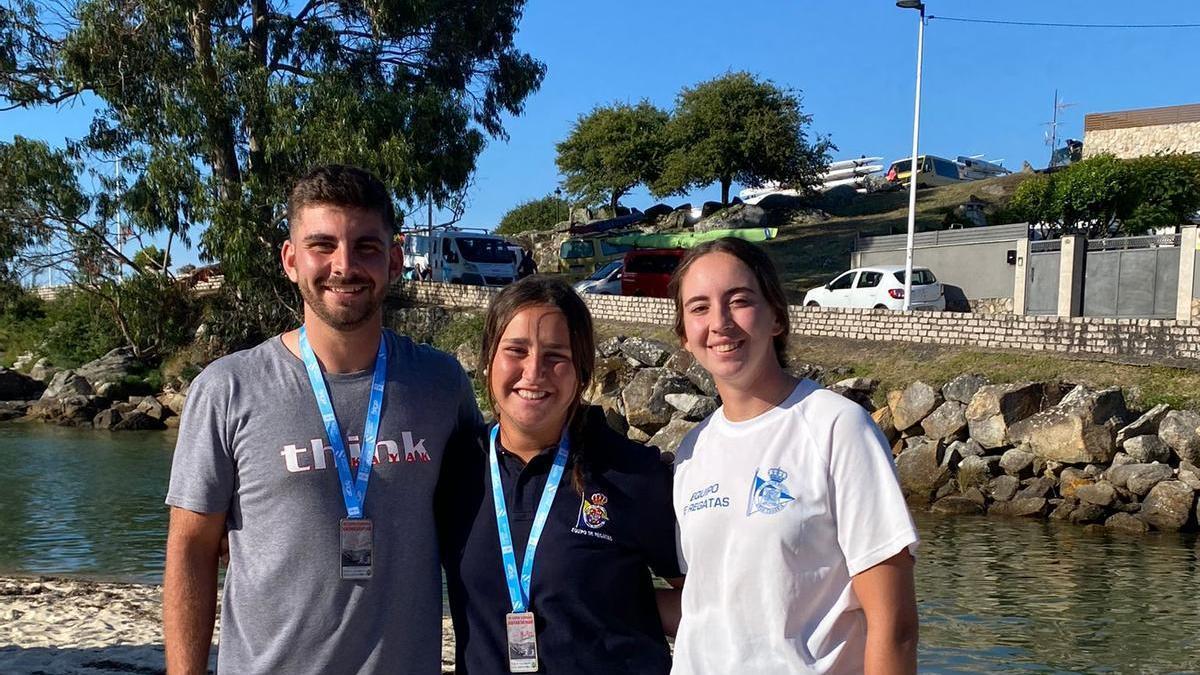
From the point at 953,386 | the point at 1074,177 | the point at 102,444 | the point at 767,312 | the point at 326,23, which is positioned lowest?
the point at 102,444

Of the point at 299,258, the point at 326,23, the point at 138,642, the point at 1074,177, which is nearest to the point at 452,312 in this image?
the point at 326,23

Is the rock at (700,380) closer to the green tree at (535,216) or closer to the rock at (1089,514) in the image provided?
the rock at (1089,514)

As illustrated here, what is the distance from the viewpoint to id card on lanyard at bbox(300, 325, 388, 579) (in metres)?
2.62

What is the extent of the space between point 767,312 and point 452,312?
24652mm

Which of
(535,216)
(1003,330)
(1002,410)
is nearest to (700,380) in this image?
(1003,330)

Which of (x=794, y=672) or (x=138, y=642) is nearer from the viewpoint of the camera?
(x=794, y=672)

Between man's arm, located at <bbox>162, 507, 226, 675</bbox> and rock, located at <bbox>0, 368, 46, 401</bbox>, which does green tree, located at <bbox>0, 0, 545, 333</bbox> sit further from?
man's arm, located at <bbox>162, 507, 226, 675</bbox>

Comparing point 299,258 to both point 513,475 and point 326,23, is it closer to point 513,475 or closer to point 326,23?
point 513,475

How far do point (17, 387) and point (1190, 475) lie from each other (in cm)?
2904

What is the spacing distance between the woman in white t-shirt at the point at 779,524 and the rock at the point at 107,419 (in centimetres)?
2616

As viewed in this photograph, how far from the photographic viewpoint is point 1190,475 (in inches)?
534

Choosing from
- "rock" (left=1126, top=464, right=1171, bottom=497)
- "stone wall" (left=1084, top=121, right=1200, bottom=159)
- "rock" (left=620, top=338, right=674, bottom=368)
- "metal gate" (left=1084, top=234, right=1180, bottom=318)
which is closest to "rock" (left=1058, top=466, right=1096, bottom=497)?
"rock" (left=1126, top=464, right=1171, bottom=497)

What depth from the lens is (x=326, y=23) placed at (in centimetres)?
2645

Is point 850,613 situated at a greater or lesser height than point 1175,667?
greater
